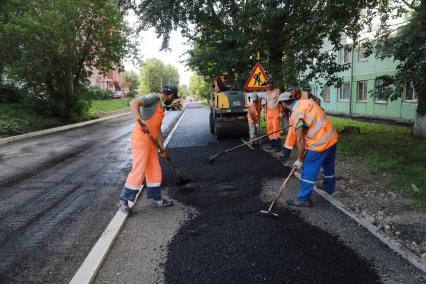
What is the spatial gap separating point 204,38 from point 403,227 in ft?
42.2

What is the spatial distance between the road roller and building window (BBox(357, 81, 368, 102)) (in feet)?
37.8

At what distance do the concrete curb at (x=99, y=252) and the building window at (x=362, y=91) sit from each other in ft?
61.6

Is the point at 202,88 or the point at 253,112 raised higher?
the point at 253,112

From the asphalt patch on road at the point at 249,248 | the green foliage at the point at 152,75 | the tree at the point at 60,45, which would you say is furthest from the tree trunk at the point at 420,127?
the green foliage at the point at 152,75

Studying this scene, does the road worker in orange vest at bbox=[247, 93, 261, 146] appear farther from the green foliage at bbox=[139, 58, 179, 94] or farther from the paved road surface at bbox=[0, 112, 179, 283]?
the green foliage at bbox=[139, 58, 179, 94]

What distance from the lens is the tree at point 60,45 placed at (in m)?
18.1

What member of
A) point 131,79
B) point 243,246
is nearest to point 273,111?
point 243,246

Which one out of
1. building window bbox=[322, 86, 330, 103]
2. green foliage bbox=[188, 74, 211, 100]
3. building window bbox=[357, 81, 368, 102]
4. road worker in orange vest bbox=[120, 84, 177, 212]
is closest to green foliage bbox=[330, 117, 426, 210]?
road worker in orange vest bbox=[120, 84, 177, 212]

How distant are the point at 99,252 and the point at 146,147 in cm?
160

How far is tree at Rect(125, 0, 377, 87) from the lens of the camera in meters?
7.96

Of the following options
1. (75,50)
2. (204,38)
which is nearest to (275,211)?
(204,38)

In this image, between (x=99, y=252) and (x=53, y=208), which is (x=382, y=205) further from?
(x=53, y=208)

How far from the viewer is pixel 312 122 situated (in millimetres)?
4621

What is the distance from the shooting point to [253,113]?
9.85m
